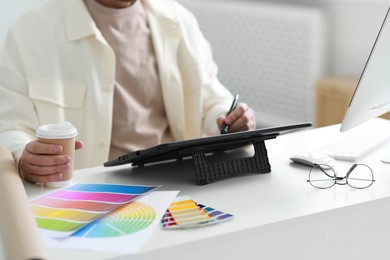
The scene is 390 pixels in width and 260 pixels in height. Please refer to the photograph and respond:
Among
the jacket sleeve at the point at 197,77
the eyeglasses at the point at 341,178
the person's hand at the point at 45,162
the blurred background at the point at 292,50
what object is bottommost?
the blurred background at the point at 292,50

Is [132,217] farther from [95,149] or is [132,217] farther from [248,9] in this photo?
[248,9]

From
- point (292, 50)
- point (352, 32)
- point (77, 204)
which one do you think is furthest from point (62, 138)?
point (292, 50)

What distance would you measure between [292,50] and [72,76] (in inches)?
77.7

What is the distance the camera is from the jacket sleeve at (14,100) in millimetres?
1859

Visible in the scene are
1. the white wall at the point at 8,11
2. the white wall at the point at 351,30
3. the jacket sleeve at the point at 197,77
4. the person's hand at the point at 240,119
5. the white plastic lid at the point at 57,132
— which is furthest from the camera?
the white wall at the point at 351,30

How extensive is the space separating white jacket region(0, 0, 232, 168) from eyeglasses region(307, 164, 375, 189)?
56cm

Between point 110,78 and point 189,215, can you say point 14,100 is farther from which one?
point 189,215

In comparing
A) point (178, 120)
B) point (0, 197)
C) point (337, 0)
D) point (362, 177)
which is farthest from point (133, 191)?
point (337, 0)

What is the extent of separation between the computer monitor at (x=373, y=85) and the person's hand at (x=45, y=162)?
1.94 feet

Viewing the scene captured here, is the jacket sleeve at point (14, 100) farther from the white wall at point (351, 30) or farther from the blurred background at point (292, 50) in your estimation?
the white wall at point (351, 30)

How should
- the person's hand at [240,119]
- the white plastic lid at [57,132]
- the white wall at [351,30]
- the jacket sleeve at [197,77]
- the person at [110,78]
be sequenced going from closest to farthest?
the white plastic lid at [57,132] < the person's hand at [240,119] < the person at [110,78] < the jacket sleeve at [197,77] < the white wall at [351,30]

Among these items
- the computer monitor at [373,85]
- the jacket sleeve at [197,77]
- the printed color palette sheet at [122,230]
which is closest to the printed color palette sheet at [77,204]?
the printed color palette sheet at [122,230]

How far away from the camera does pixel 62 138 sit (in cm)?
146

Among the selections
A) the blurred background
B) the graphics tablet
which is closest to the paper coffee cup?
the graphics tablet
